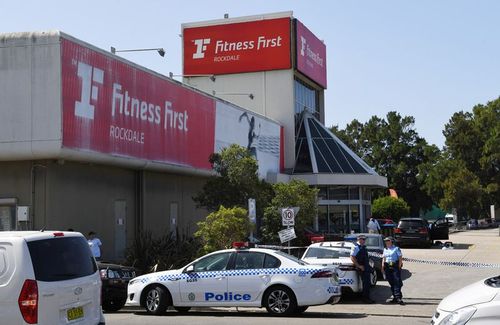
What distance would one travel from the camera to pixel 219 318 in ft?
43.5

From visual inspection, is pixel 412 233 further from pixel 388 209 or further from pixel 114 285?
pixel 114 285

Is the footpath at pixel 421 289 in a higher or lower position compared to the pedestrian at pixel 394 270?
lower

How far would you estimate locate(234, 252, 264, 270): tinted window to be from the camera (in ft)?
44.7

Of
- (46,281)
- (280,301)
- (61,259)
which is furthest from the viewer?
(280,301)

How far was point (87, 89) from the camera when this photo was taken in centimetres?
1961

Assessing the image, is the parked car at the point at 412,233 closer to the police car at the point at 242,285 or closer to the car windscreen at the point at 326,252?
the car windscreen at the point at 326,252

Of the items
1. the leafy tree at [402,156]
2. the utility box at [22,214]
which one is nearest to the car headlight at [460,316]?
the utility box at [22,214]

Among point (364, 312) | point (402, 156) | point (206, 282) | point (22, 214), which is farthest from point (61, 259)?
point (402, 156)

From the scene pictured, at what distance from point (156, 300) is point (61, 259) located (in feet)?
20.6

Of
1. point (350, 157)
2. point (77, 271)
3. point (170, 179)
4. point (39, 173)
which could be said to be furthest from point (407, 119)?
point (77, 271)

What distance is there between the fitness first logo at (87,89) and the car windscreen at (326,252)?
26.3 ft

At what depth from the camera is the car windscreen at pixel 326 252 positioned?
652 inches

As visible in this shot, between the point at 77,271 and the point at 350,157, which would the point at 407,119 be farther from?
the point at 77,271

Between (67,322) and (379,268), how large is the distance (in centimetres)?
1349
